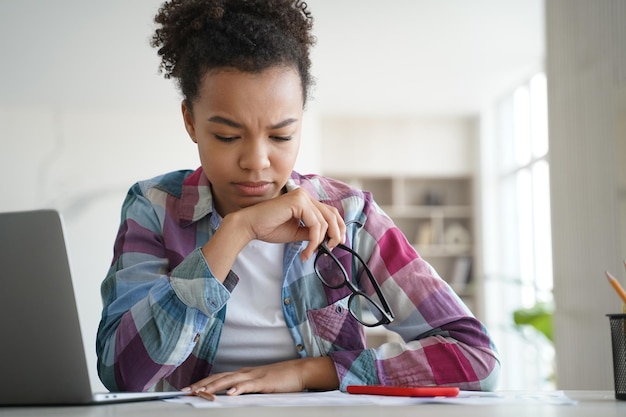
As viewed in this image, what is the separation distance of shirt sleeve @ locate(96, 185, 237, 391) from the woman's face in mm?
160

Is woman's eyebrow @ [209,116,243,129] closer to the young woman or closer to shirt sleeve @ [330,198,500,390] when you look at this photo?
the young woman

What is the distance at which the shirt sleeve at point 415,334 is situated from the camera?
1.21 metres

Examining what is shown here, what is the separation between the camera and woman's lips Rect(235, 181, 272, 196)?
1.29 meters

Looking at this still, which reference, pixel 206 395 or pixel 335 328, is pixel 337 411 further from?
pixel 335 328

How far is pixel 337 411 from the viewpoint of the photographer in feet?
2.79

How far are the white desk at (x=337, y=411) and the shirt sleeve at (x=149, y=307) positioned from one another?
0.22 m

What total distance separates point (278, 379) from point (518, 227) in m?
6.13

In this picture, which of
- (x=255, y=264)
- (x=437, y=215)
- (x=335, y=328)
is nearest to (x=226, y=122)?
(x=255, y=264)

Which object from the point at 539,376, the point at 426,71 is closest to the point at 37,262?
the point at 426,71

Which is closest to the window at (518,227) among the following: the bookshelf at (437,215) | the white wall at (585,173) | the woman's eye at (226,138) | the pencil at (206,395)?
the bookshelf at (437,215)

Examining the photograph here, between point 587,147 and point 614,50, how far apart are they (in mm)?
385

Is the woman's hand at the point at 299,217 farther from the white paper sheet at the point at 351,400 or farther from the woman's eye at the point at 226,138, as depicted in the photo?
the white paper sheet at the point at 351,400

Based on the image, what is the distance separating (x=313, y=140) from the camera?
728 centimetres

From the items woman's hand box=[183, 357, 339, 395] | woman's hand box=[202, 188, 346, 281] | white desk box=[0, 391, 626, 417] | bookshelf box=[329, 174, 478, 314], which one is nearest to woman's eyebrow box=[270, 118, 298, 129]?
woman's hand box=[202, 188, 346, 281]
